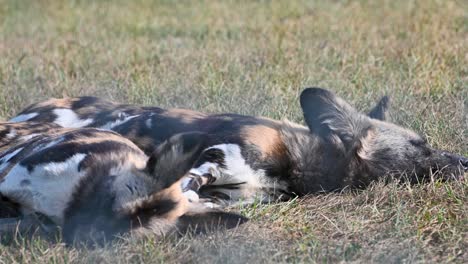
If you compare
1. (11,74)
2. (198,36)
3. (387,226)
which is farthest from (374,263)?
(198,36)

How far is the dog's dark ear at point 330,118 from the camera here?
154 inches

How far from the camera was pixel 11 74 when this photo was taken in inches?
234

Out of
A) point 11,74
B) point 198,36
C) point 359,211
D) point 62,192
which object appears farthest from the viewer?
point 198,36

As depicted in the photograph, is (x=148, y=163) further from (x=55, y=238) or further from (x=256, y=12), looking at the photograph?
(x=256, y=12)

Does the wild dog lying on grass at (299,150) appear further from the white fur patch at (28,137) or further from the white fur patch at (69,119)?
the white fur patch at (28,137)

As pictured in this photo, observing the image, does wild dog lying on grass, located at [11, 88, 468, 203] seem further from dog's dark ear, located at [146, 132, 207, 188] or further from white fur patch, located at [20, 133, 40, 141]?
dog's dark ear, located at [146, 132, 207, 188]

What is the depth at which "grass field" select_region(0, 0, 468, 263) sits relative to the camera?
124 inches

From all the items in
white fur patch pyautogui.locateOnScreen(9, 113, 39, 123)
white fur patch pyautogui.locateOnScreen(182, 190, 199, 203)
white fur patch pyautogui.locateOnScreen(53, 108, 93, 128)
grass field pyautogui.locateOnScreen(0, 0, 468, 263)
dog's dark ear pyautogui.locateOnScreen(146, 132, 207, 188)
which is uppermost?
dog's dark ear pyautogui.locateOnScreen(146, 132, 207, 188)

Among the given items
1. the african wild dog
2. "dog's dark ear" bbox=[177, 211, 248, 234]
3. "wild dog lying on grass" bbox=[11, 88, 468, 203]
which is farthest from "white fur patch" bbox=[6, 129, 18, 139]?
"dog's dark ear" bbox=[177, 211, 248, 234]

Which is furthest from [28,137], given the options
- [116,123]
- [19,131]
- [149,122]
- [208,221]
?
[208,221]

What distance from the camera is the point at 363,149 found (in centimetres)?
393

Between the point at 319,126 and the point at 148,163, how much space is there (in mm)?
1074

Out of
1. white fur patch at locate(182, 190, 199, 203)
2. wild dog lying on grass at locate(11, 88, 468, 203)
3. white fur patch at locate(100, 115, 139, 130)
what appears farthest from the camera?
white fur patch at locate(100, 115, 139, 130)

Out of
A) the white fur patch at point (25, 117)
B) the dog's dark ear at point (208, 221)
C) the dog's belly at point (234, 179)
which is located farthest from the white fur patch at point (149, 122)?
the dog's dark ear at point (208, 221)
